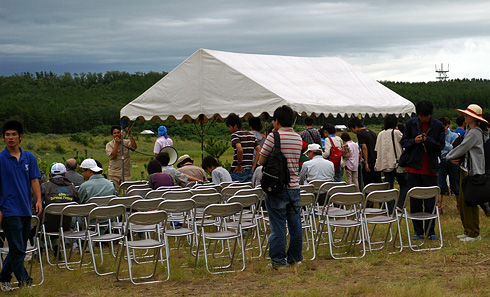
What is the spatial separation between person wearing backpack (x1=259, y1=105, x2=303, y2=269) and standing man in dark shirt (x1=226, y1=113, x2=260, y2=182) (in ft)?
11.2

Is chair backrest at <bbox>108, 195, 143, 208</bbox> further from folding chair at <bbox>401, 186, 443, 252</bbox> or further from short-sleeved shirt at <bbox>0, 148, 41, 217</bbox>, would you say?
folding chair at <bbox>401, 186, 443, 252</bbox>

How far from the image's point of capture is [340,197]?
661 cm

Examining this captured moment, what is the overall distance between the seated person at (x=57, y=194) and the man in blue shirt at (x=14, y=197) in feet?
4.23

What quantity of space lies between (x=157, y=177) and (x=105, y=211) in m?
2.67

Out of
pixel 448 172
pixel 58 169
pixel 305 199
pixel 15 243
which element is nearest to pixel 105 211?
pixel 15 243

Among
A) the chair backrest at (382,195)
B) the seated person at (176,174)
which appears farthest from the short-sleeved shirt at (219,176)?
the chair backrest at (382,195)

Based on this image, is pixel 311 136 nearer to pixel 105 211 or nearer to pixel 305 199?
→ pixel 305 199

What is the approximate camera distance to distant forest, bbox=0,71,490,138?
62.1 metres

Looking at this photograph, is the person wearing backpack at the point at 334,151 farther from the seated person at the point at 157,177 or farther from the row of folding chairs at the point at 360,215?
→ the seated person at the point at 157,177

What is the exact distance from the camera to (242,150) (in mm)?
9523

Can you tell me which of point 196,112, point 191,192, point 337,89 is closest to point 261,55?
point 337,89

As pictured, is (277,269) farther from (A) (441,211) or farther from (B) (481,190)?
(A) (441,211)

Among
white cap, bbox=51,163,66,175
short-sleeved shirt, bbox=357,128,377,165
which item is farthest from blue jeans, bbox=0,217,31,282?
short-sleeved shirt, bbox=357,128,377,165

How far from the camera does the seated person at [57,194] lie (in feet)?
22.7
